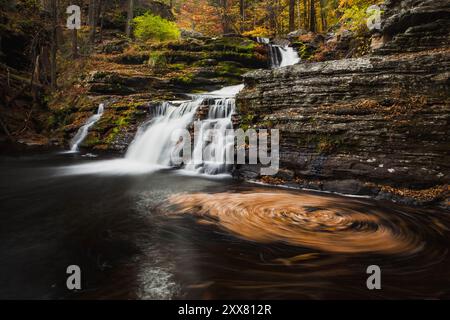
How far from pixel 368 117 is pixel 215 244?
506cm

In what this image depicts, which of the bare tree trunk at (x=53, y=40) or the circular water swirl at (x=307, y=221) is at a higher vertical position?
the bare tree trunk at (x=53, y=40)

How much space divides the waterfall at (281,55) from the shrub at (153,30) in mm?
7402

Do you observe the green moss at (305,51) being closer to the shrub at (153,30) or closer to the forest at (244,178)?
the forest at (244,178)

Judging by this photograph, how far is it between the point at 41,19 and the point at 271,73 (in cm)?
1676

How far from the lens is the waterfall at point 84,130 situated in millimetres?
14008

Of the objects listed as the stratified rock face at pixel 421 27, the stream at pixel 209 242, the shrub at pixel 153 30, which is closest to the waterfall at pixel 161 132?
the stream at pixel 209 242

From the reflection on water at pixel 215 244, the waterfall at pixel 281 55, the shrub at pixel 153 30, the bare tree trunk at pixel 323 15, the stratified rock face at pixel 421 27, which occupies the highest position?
the bare tree trunk at pixel 323 15

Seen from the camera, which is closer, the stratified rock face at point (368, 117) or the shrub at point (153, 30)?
the stratified rock face at point (368, 117)

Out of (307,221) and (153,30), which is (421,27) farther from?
(153,30)

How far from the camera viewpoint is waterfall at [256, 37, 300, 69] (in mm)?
18406

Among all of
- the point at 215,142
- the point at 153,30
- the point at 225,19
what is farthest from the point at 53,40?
the point at 225,19

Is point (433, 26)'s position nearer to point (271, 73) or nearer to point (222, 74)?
point (271, 73)

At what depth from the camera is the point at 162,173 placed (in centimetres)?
959
